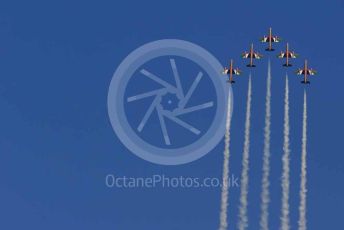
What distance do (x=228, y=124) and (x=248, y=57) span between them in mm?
13523

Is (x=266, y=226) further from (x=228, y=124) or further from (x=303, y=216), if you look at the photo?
(x=228, y=124)

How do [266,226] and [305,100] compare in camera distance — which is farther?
[305,100]

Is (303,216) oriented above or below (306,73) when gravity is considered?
below

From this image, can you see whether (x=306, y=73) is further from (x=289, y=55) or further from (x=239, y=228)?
(x=239, y=228)

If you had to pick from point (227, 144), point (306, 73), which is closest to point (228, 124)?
point (227, 144)

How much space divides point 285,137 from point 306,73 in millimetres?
15119

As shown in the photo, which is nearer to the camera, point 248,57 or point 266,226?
point 266,226

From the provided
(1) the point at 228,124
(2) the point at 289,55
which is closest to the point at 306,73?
(2) the point at 289,55

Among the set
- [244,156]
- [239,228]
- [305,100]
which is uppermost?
[305,100]

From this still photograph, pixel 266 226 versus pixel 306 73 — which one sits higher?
pixel 306 73

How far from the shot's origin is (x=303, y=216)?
554 feet

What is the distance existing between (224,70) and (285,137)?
1602 cm

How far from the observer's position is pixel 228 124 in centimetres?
17350

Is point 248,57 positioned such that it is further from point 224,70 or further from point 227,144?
point 227,144
